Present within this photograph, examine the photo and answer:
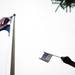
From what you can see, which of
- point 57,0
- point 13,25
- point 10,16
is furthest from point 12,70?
point 57,0

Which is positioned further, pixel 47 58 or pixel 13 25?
pixel 13 25

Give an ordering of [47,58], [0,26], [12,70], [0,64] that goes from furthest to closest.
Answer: [0,64] → [0,26] → [12,70] → [47,58]

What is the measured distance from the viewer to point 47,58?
2277 mm

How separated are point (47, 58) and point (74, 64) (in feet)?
1.58

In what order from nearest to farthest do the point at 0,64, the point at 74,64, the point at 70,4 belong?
the point at 70,4, the point at 74,64, the point at 0,64

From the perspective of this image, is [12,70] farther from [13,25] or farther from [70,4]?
[70,4]

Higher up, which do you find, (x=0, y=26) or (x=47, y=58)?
(x=0, y=26)

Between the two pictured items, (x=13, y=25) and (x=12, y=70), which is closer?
(x=12, y=70)

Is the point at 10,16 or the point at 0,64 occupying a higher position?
the point at 10,16

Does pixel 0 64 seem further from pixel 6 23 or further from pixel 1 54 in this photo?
pixel 6 23

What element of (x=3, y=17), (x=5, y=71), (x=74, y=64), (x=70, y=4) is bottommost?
(x=5, y=71)

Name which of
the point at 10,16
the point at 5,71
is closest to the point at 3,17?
the point at 10,16

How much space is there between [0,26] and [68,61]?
71.4 inches

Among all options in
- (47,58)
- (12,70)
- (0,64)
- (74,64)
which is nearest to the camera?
(74,64)
